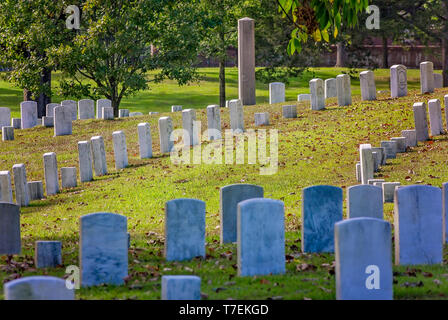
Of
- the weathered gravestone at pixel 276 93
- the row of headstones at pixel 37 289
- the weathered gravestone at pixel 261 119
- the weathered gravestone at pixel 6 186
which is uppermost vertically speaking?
the weathered gravestone at pixel 276 93

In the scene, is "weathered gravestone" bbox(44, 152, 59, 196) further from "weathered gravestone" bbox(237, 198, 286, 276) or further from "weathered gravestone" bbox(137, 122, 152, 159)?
"weathered gravestone" bbox(237, 198, 286, 276)

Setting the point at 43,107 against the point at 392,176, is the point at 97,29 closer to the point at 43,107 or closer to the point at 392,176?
the point at 43,107

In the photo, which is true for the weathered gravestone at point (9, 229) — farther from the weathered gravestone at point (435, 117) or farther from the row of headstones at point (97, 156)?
the weathered gravestone at point (435, 117)

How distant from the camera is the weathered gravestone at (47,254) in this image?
33.1 feet

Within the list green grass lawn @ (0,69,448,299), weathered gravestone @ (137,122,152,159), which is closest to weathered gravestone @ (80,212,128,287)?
green grass lawn @ (0,69,448,299)

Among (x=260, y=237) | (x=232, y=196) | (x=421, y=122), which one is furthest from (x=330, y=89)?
(x=260, y=237)

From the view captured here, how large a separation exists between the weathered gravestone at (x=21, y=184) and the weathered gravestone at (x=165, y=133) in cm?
464

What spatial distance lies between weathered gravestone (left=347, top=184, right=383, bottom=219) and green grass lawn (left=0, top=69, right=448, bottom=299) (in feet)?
2.58

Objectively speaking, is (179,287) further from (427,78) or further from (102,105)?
(102,105)

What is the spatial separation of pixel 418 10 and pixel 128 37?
17.3 m

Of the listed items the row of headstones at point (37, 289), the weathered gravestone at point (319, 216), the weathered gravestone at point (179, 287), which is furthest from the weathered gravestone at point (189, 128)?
the row of headstones at point (37, 289)

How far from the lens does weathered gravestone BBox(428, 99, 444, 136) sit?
63.5ft

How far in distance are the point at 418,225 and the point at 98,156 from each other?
11342 mm
